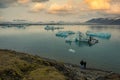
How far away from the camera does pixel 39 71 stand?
16.9 metres

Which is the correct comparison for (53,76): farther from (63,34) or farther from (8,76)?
(63,34)

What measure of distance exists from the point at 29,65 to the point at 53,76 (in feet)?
10.0

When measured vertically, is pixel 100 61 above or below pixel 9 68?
below

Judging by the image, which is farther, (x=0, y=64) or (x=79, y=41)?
(x=79, y=41)

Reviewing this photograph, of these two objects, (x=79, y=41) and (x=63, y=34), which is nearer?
(x=79, y=41)

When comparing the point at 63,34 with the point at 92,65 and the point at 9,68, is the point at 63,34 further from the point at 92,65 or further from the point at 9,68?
the point at 9,68

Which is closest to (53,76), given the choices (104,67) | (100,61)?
(104,67)

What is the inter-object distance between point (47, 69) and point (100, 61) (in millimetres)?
33464

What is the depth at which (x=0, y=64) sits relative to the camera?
17125 mm

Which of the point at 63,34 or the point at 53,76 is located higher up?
the point at 53,76

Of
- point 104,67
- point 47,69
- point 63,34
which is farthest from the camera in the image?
point 63,34

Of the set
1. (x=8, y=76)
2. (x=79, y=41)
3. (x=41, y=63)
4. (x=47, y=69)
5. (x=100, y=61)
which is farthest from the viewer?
(x=79, y=41)

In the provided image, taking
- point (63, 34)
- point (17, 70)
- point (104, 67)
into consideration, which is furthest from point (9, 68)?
point (63, 34)

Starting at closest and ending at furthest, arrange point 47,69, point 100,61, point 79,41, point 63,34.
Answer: point 47,69, point 100,61, point 79,41, point 63,34
